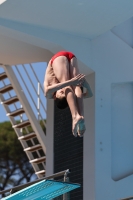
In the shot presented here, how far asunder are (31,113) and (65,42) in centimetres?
320

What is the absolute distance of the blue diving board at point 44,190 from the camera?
8008 millimetres

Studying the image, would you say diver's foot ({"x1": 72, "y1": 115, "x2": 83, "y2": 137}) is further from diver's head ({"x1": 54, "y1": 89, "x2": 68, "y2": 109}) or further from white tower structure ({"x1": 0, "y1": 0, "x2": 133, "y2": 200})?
white tower structure ({"x1": 0, "y1": 0, "x2": 133, "y2": 200})

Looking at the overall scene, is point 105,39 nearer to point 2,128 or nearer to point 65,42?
point 65,42

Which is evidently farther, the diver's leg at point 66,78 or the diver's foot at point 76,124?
the diver's leg at point 66,78

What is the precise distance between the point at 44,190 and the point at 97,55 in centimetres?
340

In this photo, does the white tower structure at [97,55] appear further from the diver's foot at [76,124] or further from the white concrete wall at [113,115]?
the diver's foot at [76,124]

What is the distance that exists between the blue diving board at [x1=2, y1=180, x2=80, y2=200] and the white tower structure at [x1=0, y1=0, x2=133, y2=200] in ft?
6.82

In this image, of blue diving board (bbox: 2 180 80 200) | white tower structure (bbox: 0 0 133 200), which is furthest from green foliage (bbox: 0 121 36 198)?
blue diving board (bbox: 2 180 80 200)

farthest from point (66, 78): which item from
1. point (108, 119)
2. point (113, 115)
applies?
point (113, 115)

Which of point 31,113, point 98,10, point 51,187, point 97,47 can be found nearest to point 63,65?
point 51,187

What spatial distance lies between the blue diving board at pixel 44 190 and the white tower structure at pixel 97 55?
2.08 meters

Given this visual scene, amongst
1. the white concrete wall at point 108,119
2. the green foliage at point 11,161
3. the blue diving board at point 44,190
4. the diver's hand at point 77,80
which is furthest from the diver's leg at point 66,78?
the green foliage at point 11,161

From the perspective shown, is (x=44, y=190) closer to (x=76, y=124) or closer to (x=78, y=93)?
(x=76, y=124)

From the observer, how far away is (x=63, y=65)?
8.13 metres
